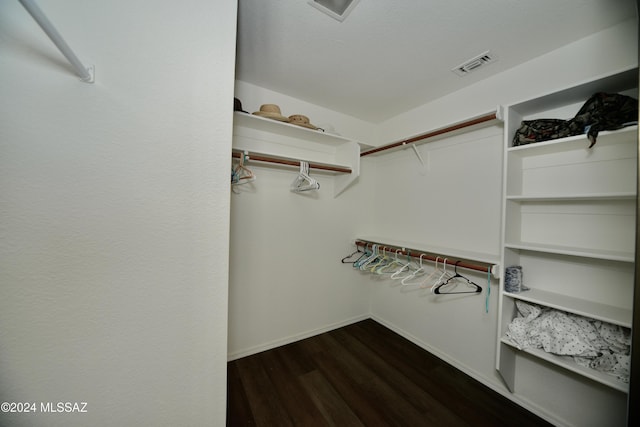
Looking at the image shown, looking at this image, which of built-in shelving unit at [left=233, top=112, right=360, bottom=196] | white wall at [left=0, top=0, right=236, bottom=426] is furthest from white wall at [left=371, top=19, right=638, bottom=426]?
white wall at [left=0, top=0, right=236, bottom=426]

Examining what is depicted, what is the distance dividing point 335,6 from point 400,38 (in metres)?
0.47

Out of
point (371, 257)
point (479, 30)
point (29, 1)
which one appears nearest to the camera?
point (29, 1)

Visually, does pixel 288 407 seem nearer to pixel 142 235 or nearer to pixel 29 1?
pixel 142 235

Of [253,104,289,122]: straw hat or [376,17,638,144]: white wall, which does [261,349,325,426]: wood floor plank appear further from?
[376,17,638,144]: white wall

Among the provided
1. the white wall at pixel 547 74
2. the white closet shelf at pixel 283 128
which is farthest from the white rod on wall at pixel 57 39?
the white wall at pixel 547 74

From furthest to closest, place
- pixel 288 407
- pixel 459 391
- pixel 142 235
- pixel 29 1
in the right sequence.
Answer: pixel 459 391 → pixel 288 407 → pixel 142 235 → pixel 29 1

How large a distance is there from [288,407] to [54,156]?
5.99 ft

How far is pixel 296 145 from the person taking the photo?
6.92 ft

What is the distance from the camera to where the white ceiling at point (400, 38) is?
44.6 inches

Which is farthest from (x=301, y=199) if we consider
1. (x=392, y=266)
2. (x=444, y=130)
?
(x=444, y=130)

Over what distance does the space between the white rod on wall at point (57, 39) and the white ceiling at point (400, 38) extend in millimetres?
935

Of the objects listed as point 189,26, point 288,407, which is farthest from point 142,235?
point 288,407

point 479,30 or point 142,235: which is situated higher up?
point 479,30

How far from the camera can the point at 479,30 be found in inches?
49.6
